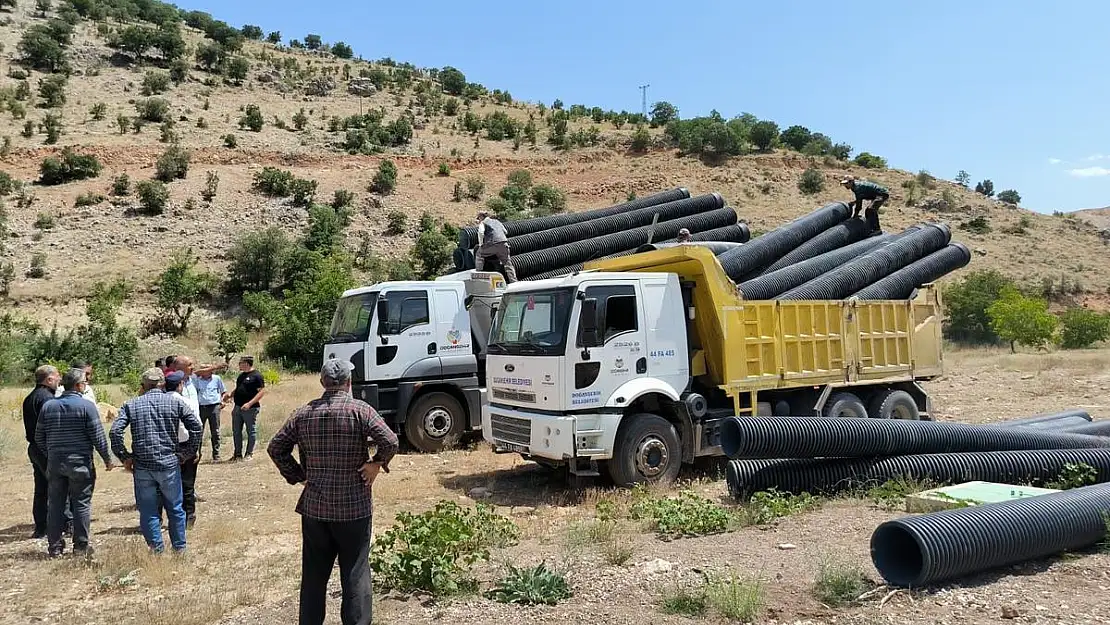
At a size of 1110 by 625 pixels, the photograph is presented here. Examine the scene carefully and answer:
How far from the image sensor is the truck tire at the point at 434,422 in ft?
40.8

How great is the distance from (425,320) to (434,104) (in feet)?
179

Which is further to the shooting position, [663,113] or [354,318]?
[663,113]

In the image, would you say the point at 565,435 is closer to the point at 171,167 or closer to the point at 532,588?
the point at 532,588

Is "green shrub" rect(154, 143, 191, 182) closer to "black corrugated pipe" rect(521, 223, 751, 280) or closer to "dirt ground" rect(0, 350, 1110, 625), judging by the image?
"dirt ground" rect(0, 350, 1110, 625)

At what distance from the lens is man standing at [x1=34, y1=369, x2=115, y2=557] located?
730 centimetres

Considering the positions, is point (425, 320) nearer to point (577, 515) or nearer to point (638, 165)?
point (577, 515)

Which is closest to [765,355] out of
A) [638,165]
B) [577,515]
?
[577,515]

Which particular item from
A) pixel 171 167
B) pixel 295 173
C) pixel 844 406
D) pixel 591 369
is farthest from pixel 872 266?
pixel 295 173

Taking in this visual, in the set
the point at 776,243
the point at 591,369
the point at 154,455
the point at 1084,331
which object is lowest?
Result: the point at 154,455

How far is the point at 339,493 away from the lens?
181 inches

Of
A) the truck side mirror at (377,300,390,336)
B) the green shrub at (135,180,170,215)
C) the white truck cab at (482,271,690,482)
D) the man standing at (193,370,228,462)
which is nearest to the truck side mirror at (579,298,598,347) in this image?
the white truck cab at (482,271,690,482)

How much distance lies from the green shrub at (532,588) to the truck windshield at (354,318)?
7.47 metres

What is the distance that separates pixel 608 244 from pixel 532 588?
31.5 ft

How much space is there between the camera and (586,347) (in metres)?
9.07
